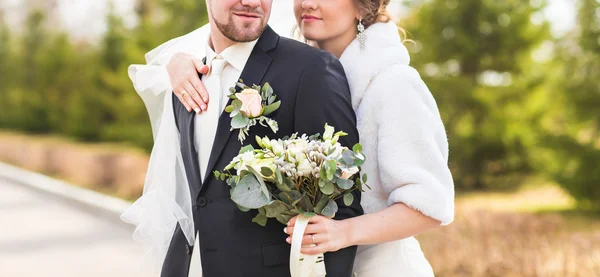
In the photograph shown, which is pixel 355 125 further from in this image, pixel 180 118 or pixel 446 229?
pixel 446 229

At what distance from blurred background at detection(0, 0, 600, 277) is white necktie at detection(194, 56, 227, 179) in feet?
2.33

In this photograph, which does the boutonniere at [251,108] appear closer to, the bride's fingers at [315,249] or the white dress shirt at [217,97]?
the white dress shirt at [217,97]

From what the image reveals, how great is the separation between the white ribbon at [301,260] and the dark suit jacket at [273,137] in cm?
4

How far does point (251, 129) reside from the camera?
240cm

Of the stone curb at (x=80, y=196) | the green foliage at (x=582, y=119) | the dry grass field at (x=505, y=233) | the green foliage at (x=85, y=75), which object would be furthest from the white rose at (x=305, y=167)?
the green foliage at (x=85, y=75)

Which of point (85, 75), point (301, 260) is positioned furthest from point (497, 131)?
point (85, 75)

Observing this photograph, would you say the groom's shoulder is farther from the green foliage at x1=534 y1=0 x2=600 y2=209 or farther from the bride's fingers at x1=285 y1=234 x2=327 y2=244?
the green foliage at x1=534 y1=0 x2=600 y2=209

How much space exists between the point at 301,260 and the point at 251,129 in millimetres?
489

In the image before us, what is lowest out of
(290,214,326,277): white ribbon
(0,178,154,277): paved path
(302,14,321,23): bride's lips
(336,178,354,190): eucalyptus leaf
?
(0,178,154,277): paved path

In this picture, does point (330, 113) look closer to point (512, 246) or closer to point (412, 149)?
point (412, 149)

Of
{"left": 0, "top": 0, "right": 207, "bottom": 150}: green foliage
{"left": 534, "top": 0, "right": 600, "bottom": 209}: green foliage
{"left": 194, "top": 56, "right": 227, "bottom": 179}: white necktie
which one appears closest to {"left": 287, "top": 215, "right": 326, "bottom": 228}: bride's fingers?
{"left": 194, "top": 56, "right": 227, "bottom": 179}: white necktie

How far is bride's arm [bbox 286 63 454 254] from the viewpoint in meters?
2.30

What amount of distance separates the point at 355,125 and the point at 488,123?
12206mm

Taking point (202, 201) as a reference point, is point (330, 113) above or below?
above
